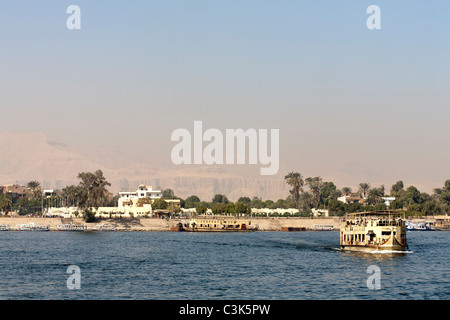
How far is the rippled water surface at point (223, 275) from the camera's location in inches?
2427

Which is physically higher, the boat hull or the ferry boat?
the ferry boat

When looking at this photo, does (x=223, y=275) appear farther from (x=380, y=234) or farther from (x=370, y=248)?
(x=370, y=248)

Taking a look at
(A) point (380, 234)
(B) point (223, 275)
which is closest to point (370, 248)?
(A) point (380, 234)

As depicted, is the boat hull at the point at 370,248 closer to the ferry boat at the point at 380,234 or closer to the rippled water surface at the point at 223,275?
the ferry boat at the point at 380,234

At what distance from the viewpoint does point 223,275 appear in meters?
76.8

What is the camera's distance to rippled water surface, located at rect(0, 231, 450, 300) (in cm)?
6166

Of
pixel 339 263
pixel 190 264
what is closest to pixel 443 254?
pixel 339 263

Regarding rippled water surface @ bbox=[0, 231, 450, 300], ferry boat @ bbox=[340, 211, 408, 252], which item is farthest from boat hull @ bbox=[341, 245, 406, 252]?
rippled water surface @ bbox=[0, 231, 450, 300]

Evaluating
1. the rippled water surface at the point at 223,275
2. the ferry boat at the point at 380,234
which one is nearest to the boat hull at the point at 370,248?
the ferry boat at the point at 380,234

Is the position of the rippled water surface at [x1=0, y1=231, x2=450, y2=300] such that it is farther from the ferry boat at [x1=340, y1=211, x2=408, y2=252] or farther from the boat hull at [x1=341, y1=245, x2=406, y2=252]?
the ferry boat at [x1=340, y1=211, x2=408, y2=252]
